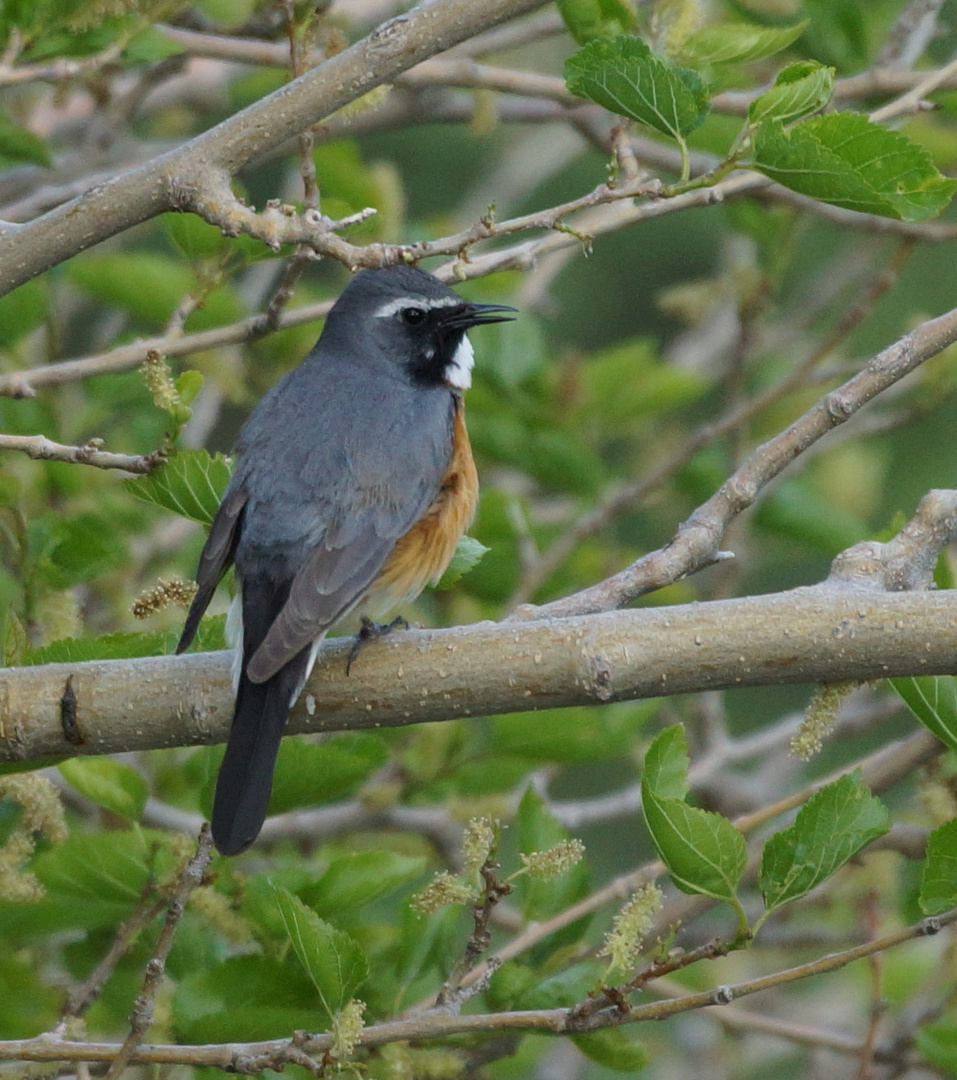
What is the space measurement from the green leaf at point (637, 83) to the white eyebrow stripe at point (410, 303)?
147cm

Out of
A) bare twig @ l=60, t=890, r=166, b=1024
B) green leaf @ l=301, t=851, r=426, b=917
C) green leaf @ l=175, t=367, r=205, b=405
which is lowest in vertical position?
bare twig @ l=60, t=890, r=166, b=1024

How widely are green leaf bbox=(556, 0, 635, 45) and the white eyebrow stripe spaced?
3.52 ft

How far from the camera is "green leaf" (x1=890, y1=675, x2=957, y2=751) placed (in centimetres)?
322

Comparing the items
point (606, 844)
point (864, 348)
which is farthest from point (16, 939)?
point (864, 348)

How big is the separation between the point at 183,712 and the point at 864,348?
7.64m

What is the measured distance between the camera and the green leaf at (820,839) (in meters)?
2.97

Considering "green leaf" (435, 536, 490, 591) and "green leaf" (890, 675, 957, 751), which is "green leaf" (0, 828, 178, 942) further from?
"green leaf" (890, 675, 957, 751)

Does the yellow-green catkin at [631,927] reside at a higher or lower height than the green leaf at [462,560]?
lower

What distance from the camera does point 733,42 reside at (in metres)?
3.80

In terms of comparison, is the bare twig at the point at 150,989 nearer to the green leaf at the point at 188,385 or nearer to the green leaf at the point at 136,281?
the green leaf at the point at 188,385

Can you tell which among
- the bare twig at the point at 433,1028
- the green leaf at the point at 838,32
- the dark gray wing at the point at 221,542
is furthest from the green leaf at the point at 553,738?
the green leaf at the point at 838,32

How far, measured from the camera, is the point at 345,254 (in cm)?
296

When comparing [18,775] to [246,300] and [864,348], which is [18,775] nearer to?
[246,300]

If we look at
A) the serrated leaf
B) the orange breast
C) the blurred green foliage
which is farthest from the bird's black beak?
the serrated leaf
